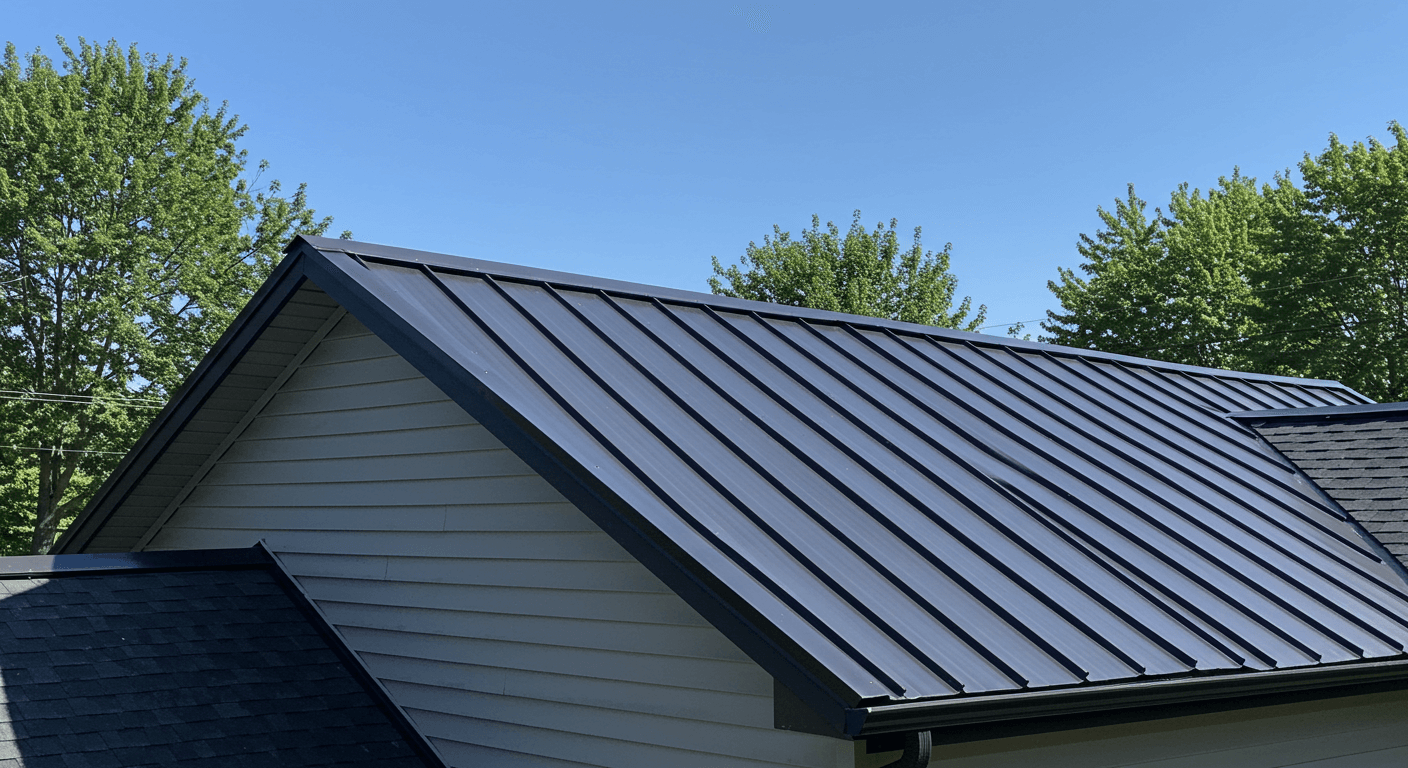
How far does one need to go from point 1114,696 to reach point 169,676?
207 inches

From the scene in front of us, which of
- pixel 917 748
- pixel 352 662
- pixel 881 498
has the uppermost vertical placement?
pixel 881 498

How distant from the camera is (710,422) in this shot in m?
6.46

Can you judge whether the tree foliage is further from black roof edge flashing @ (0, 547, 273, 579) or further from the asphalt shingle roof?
black roof edge flashing @ (0, 547, 273, 579)

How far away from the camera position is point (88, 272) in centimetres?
3362

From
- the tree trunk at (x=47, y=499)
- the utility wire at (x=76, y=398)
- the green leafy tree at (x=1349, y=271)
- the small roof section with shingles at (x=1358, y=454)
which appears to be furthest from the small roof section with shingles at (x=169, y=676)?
the green leafy tree at (x=1349, y=271)

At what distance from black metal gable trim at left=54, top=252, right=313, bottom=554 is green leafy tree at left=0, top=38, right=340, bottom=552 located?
25.1 metres

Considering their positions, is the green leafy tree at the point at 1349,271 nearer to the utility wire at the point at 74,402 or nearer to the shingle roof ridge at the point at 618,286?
the shingle roof ridge at the point at 618,286

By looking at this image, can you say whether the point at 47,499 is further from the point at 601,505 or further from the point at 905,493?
the point at 601,505

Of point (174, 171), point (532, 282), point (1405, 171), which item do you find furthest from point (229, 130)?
point (1405, 171)

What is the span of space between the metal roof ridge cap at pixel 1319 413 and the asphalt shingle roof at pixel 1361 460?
0.02m

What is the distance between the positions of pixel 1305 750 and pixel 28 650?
24.8 ft

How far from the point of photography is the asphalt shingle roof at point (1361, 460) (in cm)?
888

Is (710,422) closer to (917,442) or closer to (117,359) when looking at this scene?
(917,442)

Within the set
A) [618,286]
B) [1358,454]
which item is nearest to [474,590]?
[618,286]
